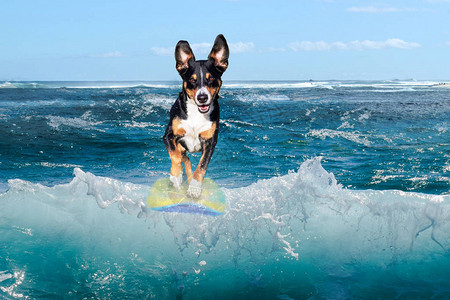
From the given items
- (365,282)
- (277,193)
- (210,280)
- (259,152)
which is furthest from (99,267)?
(259,152)

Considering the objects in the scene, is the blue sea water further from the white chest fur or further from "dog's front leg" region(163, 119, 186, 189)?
the white chest fur

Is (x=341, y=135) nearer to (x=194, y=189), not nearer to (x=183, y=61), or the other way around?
(x=194, y=189)

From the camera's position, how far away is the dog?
3670 mm

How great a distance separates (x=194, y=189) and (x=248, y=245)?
244 cm

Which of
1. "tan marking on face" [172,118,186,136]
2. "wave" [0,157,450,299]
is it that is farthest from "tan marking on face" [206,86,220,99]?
"wave" [0,157,450,299]

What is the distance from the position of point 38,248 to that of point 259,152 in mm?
7723

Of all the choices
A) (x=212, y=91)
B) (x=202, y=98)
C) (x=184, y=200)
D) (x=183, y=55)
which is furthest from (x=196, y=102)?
(x=184, y=200)

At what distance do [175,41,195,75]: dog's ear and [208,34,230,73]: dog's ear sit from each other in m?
0.18

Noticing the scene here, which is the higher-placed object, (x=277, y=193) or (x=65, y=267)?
(x=277, y=193)

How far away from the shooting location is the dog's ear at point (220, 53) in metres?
3.71

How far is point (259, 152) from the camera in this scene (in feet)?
43.3

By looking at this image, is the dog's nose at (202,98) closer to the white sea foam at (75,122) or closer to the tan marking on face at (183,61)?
the tan marking on face at (183,61)

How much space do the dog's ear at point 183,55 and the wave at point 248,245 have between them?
2.05m

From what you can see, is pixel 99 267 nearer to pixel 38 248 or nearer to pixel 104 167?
pixel 38 248
